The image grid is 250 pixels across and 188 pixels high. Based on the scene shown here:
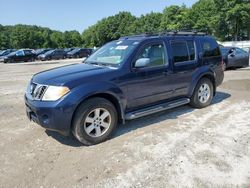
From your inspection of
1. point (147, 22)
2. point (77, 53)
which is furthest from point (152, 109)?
point (147, 22)

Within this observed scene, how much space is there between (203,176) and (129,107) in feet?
6.79

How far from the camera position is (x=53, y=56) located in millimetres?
38531

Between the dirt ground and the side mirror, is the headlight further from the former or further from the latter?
the side mirror

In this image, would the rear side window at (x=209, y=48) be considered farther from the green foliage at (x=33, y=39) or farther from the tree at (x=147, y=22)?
the green foliage at (x=33, y=39)

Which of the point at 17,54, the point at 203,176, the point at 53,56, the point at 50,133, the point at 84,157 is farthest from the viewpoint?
the point at 53,56

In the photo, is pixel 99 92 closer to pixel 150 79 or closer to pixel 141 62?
pixel 141 62

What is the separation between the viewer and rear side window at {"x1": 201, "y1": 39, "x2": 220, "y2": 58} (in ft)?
22.2

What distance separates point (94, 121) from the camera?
4770 mm

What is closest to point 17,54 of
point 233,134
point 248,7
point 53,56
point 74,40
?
point 53,56

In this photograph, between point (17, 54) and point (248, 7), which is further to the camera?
point (248, 7)

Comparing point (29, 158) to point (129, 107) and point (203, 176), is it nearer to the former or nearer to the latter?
point (129, 107)

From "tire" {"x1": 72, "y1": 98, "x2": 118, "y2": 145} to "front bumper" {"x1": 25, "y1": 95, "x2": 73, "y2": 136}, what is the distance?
6.4 inches

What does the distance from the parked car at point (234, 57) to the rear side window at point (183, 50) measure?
328 inches

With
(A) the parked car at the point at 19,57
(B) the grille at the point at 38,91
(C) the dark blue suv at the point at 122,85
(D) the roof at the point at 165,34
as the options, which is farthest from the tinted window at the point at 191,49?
(A) the parked car at the point at 19,57
